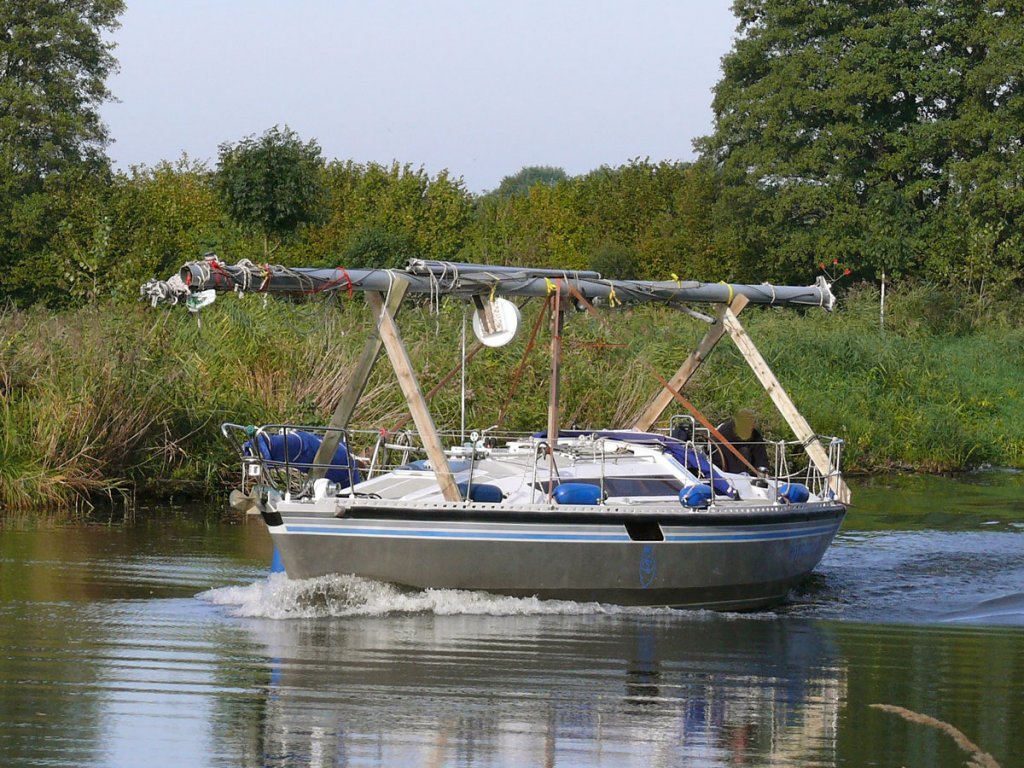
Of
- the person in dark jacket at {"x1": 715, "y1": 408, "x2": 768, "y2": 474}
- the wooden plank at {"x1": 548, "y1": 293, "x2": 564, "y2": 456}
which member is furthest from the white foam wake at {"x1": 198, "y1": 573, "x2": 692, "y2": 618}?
the person in dark jacket at {"x1": 715, "y1": 408, "x2": 768, "y2": 474}

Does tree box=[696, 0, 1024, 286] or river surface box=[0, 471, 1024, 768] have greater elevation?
tree box=[696, 0, 1024, 286]

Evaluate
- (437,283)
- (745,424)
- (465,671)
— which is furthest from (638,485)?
(465,671)

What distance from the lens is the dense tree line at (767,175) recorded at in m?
45.9

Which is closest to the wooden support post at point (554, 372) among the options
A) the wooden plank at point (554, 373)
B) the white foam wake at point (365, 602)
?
the wooden plank at point (554, 373)

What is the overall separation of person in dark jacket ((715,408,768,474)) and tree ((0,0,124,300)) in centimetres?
3090

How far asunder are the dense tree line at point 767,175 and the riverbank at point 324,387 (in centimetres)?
1285

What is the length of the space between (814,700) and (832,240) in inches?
1506

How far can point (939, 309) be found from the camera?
40938mm

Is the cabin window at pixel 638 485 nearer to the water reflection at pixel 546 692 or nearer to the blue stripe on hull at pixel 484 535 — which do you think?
the blue stripe on hull at pixel 484 535

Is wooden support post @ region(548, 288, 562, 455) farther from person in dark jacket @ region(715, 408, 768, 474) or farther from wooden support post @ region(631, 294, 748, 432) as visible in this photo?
person in dark jacket @ region(715, 408, 768, 474)

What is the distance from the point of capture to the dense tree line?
1809 inches

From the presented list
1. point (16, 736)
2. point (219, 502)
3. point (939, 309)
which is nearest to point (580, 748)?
point (16, 736)

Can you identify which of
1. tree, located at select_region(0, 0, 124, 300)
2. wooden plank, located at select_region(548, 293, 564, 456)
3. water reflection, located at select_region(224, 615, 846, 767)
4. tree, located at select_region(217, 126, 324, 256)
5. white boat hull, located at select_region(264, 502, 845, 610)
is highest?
tree, located at select_region(0, 0, 124, 300)

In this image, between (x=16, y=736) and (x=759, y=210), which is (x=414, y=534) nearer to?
(x=16, y=736)
